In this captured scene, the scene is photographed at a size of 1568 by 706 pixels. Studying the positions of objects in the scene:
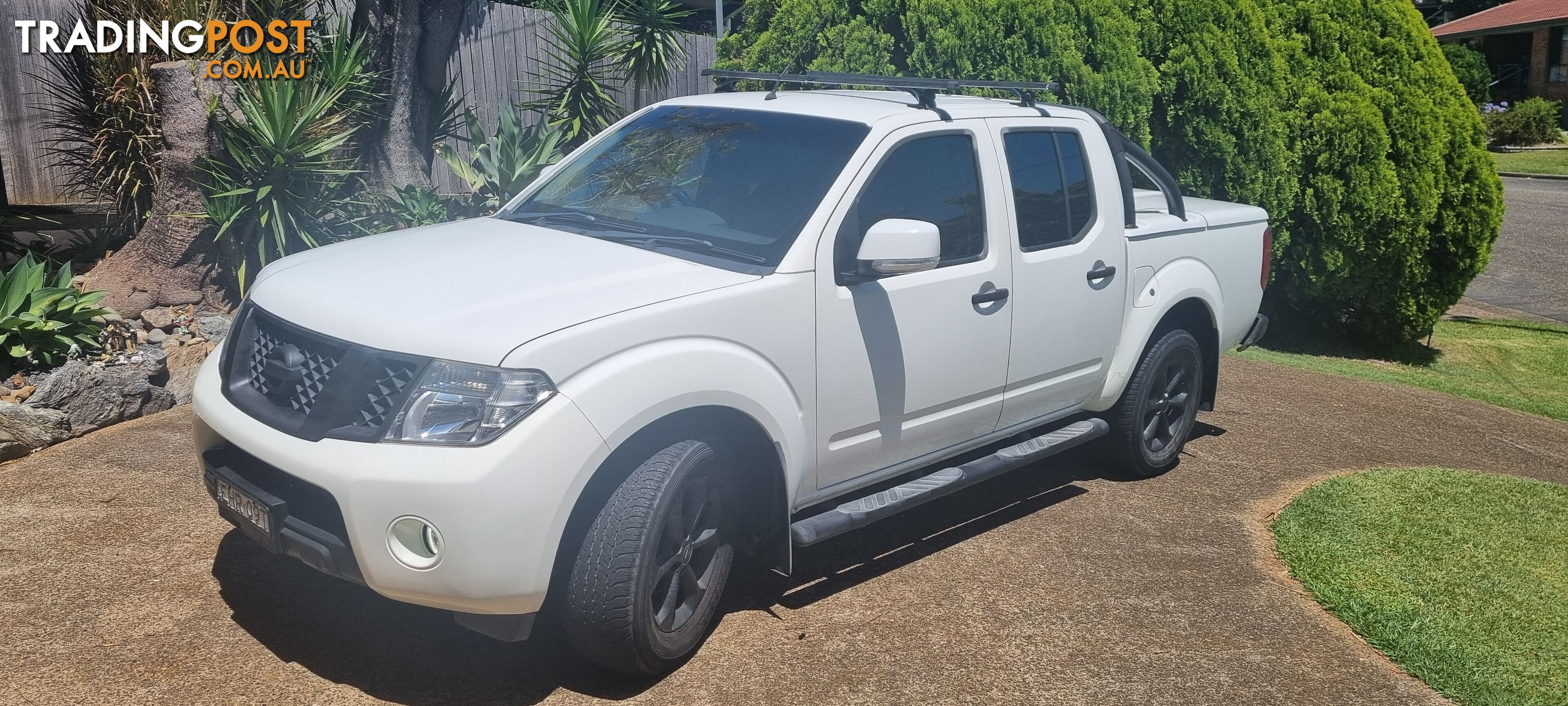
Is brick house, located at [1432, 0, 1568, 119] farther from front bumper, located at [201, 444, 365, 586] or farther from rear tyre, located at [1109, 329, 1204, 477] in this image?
front bumper, located at [201, 444, 365, 586]

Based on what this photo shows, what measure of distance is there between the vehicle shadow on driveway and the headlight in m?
0.94

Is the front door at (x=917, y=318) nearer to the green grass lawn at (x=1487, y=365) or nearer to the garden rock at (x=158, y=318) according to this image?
the garden rock at (x=158, y=318)

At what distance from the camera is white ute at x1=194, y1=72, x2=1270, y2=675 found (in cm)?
363

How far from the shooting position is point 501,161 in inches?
354

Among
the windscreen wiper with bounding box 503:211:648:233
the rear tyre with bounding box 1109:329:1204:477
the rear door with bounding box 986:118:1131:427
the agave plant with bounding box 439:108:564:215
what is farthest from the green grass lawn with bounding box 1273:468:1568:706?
the agave plant with bounding box 439:108:564:215

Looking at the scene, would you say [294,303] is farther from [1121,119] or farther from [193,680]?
[1121,119]

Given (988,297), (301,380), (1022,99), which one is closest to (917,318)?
(988,297)

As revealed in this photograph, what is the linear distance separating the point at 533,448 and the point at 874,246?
1.45m

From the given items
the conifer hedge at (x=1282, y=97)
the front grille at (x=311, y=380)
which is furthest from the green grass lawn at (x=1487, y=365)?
the front grille at (x=311, y=380)

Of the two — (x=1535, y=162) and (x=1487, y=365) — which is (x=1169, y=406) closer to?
(x=1487, y=365)

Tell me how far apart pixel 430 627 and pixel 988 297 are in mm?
2504

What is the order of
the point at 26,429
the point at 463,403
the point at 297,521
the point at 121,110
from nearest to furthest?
1. the point at 463,403
2. the point at 297,521
3. the point at 26,429
4. the point at 121,110

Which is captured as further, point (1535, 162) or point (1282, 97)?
point (1535, 162)

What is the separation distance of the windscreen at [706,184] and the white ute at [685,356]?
0.02 meters
